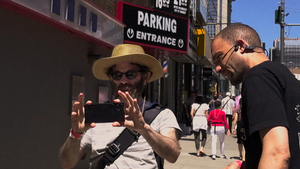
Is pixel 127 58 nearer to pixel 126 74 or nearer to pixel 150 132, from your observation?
pixel 126 74

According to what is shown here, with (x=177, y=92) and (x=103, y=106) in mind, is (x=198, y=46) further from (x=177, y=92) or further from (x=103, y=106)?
(x=103, y=106)

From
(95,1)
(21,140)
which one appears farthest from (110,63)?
(95,1)

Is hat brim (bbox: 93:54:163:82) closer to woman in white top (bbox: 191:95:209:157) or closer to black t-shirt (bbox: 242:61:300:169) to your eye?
black t-shirt (bbox: 242:61:300:169)

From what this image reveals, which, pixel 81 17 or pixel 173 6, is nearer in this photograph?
pixel 81 17

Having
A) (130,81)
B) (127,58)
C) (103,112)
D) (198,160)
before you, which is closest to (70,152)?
(103,112)

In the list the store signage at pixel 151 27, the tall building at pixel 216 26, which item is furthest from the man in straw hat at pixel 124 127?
the tall building at pixel 216 26

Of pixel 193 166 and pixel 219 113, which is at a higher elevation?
pixel 219 113

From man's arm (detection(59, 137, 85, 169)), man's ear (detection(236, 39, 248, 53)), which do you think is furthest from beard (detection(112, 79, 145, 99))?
man's ear (detection(236, 39, 248, 53))

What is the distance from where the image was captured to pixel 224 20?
64000 mm

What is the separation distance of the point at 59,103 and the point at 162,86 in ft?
31.3

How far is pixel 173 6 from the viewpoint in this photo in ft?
40.7

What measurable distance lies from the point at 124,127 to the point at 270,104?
1202 mm

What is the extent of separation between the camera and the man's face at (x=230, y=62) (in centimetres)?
235

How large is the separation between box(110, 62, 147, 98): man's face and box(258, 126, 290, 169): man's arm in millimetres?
1229
